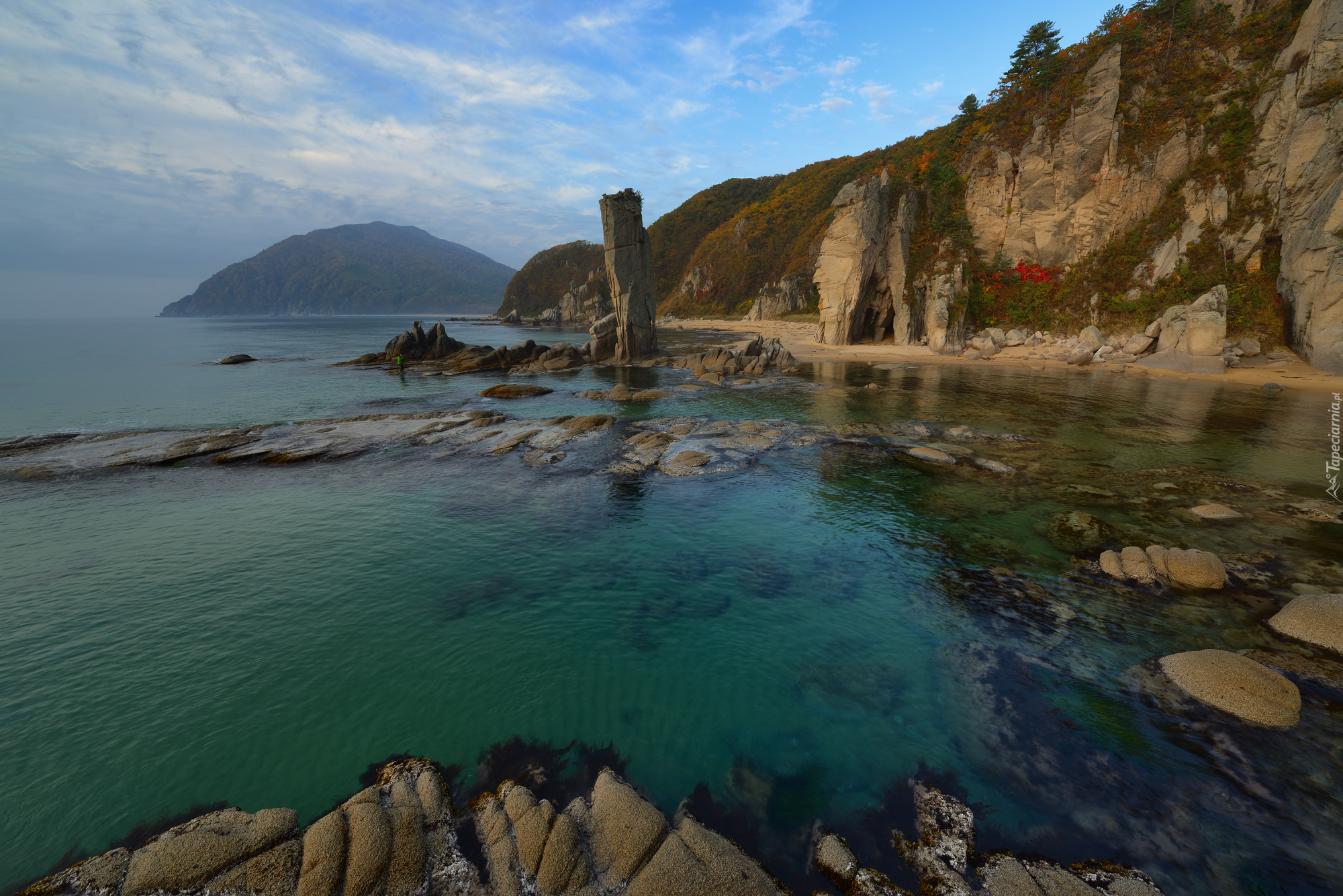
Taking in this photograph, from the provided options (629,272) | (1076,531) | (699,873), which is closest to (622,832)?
(699,873)

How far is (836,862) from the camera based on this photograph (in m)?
6.60

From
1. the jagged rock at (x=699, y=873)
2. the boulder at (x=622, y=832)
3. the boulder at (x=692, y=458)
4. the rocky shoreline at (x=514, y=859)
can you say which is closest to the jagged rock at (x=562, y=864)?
the rocky shoreline at (x=514, y=859)

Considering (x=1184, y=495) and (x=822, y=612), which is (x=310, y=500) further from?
(x=1184, y=495)

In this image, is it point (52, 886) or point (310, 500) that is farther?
point (310, 500)

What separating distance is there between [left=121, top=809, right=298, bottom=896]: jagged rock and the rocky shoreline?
1 cm

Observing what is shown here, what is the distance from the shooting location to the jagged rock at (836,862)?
6445mm

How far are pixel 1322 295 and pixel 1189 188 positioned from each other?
60.2ft

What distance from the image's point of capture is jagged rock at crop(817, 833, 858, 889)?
21.1 ft

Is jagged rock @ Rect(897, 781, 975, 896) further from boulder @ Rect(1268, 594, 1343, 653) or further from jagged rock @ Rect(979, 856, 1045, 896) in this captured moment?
boulder @ Rect(1268, 594, 1343, 653)

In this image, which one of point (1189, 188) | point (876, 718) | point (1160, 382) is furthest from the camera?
point (1189, 188)

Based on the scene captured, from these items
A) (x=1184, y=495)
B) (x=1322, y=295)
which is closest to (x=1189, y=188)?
(x=1322, y=295)

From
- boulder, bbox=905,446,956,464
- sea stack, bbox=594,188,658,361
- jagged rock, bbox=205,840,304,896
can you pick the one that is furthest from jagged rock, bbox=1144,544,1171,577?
sea stack, bbox=594,188,658,361

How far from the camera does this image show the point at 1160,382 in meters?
39.2

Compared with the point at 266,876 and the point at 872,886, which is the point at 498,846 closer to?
the point at 266,876
